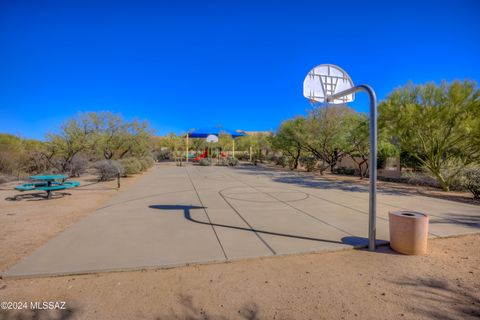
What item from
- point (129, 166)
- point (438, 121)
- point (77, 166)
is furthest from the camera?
point (129, 166)

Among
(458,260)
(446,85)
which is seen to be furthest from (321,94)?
(446,85)

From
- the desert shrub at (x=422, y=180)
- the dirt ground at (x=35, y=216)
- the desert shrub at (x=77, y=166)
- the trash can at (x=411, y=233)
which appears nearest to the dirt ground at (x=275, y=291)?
the trash can at (x=411, y=233)

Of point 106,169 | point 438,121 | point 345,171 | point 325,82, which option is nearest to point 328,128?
point 345,171

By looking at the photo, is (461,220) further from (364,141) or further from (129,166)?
(129,166)

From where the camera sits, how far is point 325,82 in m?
6.57

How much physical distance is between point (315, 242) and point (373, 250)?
965 mm

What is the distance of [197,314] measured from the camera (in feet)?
8.33

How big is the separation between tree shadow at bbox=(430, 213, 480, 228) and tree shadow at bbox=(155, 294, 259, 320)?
563 cm

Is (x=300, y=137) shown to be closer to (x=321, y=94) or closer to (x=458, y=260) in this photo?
(x=321, y=94)

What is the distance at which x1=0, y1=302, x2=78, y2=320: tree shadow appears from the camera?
2.46m

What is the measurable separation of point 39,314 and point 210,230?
297 centimetres

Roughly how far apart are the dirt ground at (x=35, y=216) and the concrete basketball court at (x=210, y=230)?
333mm

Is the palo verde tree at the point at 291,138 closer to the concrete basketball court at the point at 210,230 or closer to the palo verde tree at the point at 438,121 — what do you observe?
the palo verde tree at the point at 438,121

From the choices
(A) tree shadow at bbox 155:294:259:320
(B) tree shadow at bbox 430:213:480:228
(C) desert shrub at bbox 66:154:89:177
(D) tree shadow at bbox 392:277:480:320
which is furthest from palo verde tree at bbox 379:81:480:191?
(C) desert shrub at bbox 66:154:89:177
